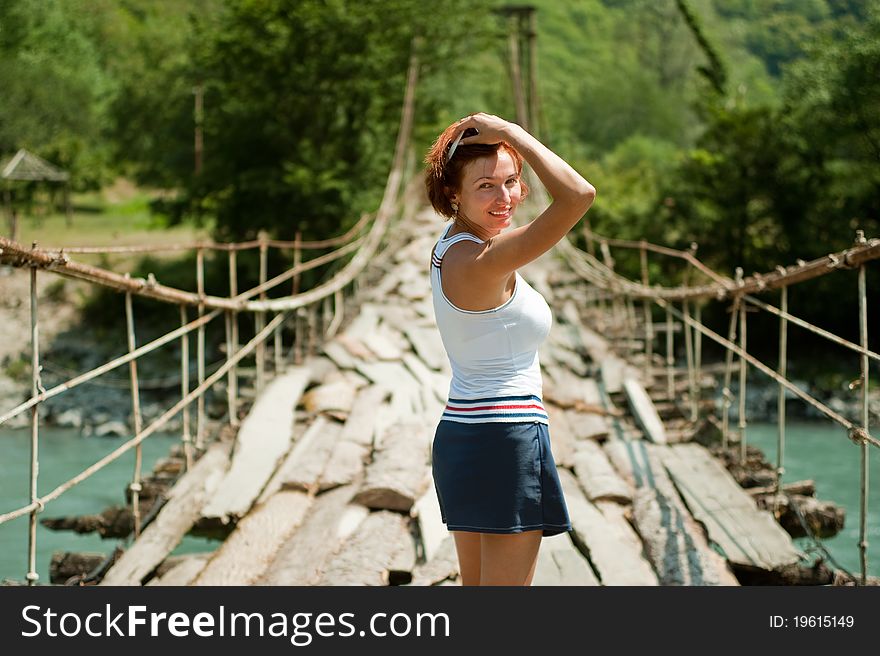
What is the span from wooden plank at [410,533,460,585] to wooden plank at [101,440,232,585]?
786 millimetres

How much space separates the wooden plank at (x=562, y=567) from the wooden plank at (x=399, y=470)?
0.56 metres

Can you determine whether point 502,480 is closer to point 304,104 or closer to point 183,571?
point 183,571

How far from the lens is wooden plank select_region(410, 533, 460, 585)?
115 inches

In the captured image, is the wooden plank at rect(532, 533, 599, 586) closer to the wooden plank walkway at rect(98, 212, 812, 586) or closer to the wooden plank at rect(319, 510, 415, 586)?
the wooden plank walkway at rect(98, 212, 812, 586)

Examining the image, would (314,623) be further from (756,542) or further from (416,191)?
(416,191)

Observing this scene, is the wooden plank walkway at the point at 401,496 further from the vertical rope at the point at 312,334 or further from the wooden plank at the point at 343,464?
the vertical rope at the point at 312,334

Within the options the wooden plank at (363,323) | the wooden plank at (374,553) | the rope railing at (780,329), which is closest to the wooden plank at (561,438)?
the rope railing at (780,329)

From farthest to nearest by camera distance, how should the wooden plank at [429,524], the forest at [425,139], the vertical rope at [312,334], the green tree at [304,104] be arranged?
the forest at [425,139], the green tree at [304,104], the vertical rope at [312,334], the wooden plank at [429,524]

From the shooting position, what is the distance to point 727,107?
19.2 m

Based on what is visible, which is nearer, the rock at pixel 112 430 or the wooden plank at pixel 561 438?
the wooden plank at pixel 561 438

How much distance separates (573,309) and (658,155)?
23.3 metres

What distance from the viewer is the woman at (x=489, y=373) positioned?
1619mm

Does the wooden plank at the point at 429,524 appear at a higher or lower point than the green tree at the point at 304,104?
lower

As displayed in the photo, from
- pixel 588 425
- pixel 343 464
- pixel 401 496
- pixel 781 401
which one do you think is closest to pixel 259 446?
pixel 343 464
